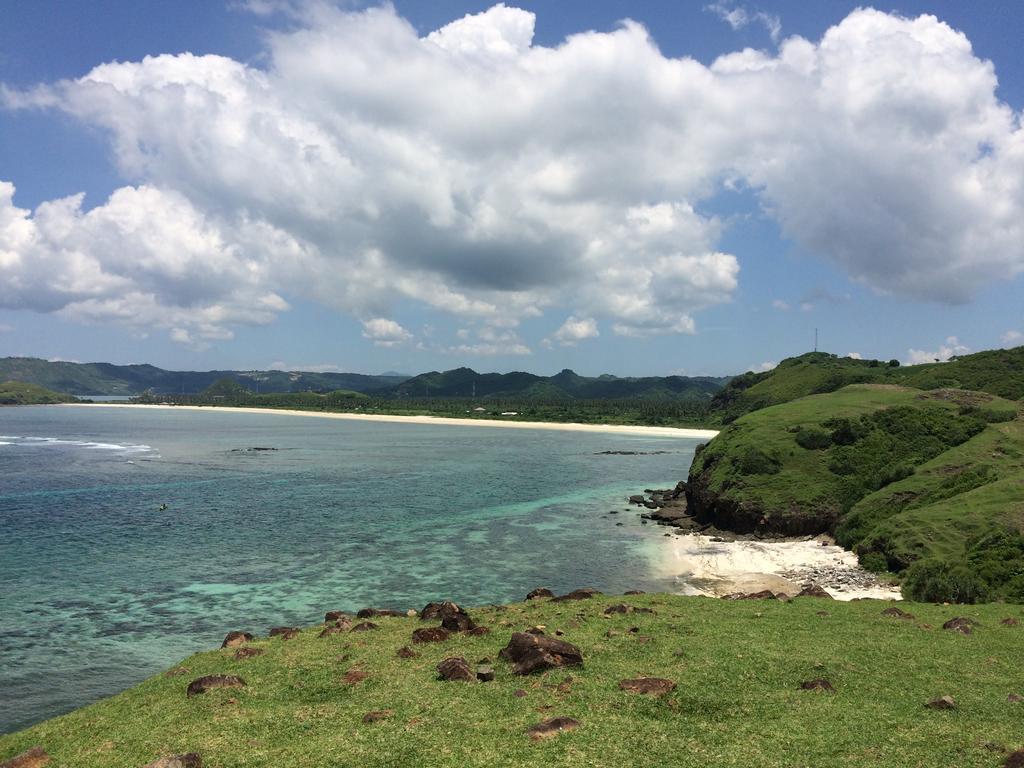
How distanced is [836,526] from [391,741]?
6318 cm

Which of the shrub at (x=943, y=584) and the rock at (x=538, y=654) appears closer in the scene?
the rock at (x=538, y=654)

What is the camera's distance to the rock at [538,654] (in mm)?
23828

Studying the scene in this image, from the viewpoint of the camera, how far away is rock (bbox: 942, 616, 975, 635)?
28.4 m

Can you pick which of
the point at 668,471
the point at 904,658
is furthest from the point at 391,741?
the point at 668,471

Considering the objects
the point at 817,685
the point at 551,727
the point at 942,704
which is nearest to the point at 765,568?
the point at 817,685

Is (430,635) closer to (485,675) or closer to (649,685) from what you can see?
(485,675)

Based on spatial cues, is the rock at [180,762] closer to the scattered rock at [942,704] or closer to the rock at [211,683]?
the rock at [211,683]

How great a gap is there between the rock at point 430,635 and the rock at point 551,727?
418 inches

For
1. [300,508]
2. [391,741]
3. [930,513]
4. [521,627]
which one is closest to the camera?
[391,741]

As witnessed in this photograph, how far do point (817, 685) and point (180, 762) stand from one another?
20.6 meters

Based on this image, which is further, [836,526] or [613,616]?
[836,526]

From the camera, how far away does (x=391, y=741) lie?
18484mm

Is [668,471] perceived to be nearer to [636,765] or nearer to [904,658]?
[904,658]

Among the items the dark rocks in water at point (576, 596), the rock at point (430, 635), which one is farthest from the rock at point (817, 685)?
the dark rocks in water at point (576, 596)
